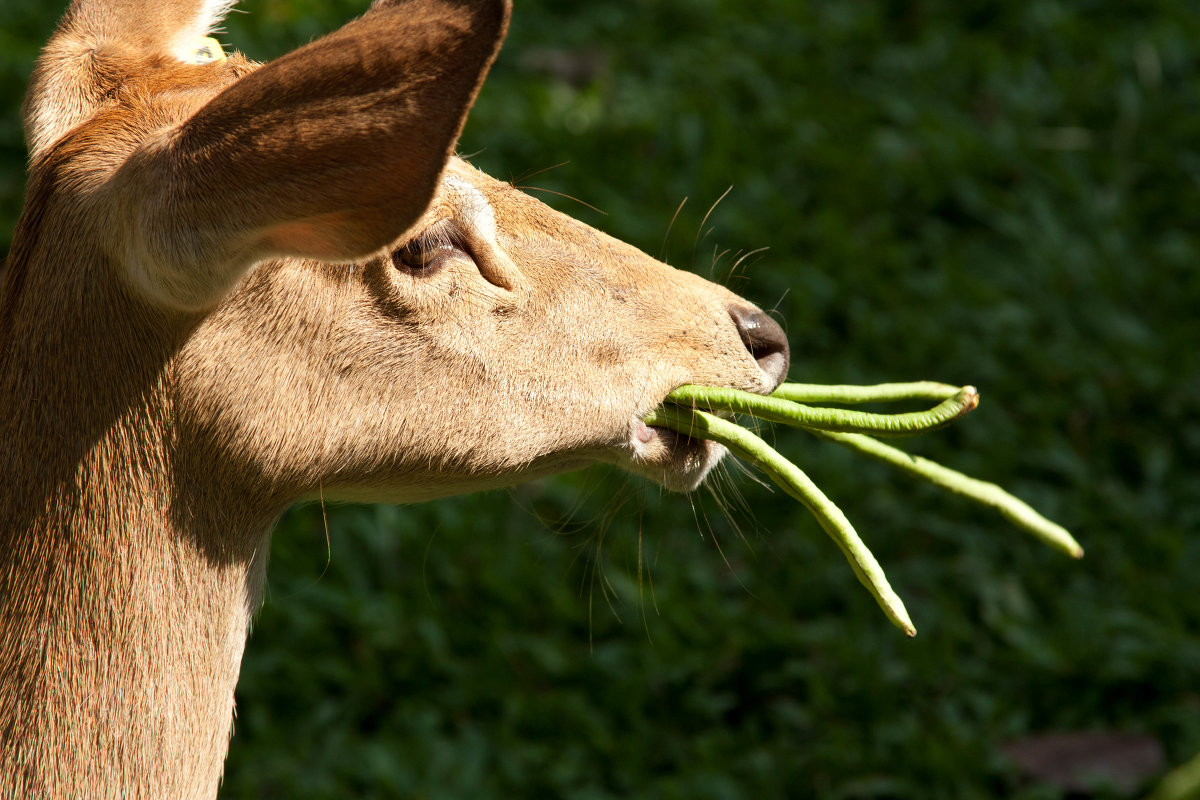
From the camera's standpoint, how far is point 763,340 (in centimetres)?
244

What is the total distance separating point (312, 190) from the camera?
1.61 meters

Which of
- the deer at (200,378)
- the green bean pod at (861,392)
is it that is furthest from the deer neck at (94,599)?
the green bean pod at (861,392)

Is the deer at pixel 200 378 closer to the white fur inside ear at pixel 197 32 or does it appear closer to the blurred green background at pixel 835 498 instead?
the white fur inside ear at pixel 197 32

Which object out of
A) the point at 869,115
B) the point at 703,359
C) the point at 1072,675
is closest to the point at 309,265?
the point at 703,359

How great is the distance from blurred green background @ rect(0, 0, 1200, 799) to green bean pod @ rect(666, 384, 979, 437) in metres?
0.71

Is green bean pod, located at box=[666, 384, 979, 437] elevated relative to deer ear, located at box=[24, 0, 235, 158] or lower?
lower

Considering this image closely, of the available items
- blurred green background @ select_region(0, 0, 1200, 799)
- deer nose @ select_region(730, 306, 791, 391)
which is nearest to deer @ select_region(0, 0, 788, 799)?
deer nose @ select_region(730, 306, 791, 391)

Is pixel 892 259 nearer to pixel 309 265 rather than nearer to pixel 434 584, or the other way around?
pixel 434 584

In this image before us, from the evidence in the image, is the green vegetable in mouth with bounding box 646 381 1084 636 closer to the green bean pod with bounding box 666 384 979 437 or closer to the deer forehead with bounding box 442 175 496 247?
the green bean pod with bounding box 666 384 979 437

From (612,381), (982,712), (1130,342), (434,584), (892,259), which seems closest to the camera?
(612,381)

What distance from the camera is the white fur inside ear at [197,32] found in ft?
7.78

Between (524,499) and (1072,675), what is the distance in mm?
2113

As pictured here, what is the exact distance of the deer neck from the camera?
77.4 inches

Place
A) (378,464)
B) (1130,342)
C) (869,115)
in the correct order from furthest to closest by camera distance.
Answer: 1. (869,115)
2. (1130,342)
3. (378,464)
